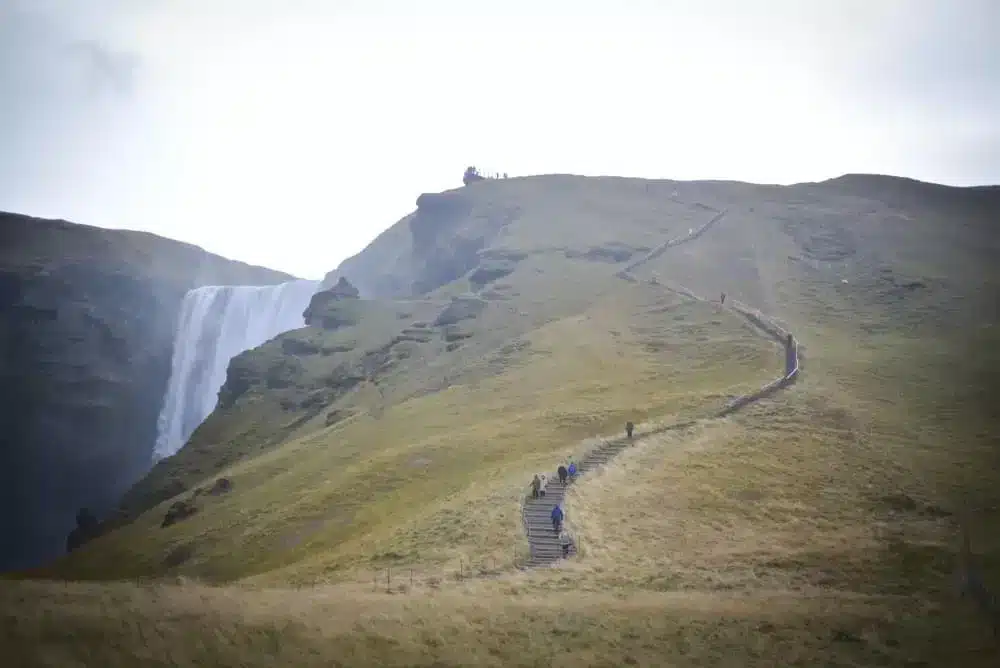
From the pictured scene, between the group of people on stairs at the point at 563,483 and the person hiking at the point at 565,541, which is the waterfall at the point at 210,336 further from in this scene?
the person hiking at the point at 565,541

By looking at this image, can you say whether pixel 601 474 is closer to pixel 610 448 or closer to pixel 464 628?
pixel 610 448

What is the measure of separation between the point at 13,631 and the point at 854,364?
5438cm

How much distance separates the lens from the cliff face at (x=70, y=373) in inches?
3482

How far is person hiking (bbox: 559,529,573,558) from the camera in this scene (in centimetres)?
2325

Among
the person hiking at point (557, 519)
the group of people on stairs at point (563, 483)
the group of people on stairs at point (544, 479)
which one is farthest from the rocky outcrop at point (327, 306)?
the person hiking at point (557, 519)

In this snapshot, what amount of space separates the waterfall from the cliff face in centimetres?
336

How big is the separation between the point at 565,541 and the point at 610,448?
38.8 ft

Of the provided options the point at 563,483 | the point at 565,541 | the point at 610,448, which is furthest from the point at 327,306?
the point at 565,541

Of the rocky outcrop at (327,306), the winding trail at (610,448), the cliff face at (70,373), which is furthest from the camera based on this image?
the rocky outcrop at (327,306)

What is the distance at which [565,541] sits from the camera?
23.8 metres

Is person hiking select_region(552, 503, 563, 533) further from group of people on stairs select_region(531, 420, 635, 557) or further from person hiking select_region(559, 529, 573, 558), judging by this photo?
person hiking select_region(559, 529, 573, 558)

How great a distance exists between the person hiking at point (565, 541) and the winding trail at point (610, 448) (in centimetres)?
16

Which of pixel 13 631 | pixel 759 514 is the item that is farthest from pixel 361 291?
pixel 13 631

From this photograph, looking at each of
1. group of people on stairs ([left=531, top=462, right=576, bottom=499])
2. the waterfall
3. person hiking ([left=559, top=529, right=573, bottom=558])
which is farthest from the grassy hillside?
the waterfall
